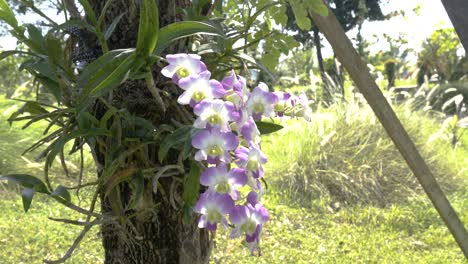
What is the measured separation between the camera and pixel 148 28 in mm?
645

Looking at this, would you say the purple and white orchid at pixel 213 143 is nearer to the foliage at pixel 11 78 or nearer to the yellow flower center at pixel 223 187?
the yellow flower center at pixel 223 187

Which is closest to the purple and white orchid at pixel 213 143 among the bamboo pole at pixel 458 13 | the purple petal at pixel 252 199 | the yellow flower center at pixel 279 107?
the purple petal at pixel 252 199

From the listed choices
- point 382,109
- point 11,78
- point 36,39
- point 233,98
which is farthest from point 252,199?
point 11,78

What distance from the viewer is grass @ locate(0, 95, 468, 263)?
259 centimetres

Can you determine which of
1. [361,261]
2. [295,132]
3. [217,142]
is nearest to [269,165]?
[295,132]

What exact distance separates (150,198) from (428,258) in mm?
2004

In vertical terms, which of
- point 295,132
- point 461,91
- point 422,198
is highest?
point 461,91

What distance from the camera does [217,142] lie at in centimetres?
65

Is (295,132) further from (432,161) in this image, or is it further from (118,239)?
(118,239)

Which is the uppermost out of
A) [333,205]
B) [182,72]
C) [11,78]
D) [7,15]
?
[11,78]

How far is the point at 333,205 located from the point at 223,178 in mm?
3005

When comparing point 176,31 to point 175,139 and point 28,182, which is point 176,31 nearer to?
point 175,139

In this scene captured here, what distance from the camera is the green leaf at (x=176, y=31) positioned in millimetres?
685

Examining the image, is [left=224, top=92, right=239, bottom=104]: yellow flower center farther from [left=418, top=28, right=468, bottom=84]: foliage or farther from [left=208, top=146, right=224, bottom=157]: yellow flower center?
[left=418, top=28, right=468, bottom=84]: foliage
